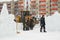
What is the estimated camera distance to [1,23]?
13.4 meters

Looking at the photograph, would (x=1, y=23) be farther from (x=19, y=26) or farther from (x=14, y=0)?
(x=14, y=0)

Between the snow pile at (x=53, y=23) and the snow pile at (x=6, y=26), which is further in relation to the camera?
the snow pile at (x=53, y=23)

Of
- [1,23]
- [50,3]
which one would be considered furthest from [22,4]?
[1,23]

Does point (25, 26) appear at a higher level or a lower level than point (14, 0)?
lower

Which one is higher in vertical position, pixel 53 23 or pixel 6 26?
pixel 6 26

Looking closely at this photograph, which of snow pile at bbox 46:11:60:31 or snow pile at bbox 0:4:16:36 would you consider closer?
snow pile at bbox 0:4:16:36

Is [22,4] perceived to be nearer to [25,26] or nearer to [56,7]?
[56,7]

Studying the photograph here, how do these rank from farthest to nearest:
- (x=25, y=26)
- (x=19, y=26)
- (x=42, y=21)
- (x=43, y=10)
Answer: (x=43, y=10)
(x=19, y=26)
(x=25, y=26)
(x=42, y=21)

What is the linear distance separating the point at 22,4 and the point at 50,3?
492 cm

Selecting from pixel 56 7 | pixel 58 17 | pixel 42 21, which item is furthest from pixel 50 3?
pixel 42 21

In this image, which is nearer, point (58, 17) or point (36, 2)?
point (58, 17)

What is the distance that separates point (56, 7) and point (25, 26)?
16755mm

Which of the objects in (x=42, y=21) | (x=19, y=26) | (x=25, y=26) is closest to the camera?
(x=42, y=21)

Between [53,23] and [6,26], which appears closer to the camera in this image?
[6,26]
